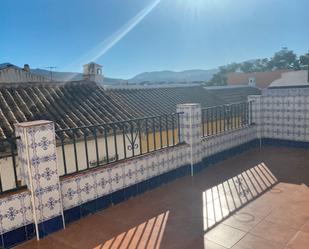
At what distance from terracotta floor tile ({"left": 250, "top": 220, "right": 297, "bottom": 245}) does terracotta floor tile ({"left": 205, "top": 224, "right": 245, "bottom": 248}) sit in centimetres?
18

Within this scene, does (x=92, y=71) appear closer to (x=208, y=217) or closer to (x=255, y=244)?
(x=208, y=217)

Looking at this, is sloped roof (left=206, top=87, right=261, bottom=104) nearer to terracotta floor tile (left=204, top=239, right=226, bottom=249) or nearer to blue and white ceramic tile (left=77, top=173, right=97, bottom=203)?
blue and white ceramic tile (left=77, top=173, right=97, bottom=203)

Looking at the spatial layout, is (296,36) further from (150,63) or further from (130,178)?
(130,178)

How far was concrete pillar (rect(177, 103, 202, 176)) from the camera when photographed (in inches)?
206

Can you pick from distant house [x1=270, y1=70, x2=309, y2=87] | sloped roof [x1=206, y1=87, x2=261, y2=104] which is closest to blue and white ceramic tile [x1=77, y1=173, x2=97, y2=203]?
sloped roof [x1=206, y1=87, x2=261, y2=104]

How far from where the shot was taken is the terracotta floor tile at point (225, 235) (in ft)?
9.83

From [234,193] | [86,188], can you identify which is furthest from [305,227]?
[86,188]

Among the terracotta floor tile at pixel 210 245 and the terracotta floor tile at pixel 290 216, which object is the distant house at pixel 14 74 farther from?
the terracotta floor tile at pixel 290 216

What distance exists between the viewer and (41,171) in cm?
330

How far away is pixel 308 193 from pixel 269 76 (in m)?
28.2

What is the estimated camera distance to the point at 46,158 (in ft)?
10.9

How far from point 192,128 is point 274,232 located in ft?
8.15

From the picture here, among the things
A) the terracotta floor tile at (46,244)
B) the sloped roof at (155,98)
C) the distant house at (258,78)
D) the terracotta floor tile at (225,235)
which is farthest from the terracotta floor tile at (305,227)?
the distant house at (258,78)

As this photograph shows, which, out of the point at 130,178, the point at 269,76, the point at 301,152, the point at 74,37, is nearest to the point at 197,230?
the point at 130,178
